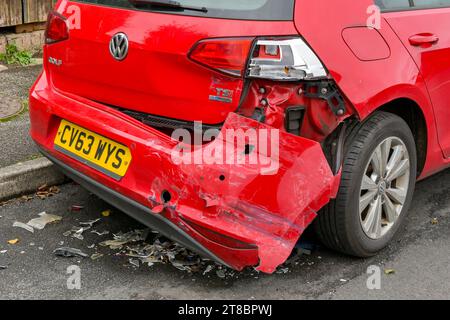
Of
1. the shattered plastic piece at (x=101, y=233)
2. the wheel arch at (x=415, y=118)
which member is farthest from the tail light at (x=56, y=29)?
the wheel arch at (x=415, y=118)

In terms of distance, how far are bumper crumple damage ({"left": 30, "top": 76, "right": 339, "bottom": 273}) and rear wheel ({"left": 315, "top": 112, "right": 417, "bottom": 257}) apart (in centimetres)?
25

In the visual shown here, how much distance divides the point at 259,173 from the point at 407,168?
3.97ft

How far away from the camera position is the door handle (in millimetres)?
3389

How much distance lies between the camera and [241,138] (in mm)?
2801

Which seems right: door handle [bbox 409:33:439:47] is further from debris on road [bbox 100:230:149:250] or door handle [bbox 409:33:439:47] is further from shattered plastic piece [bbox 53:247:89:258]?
shattered plastic piece [bbox 53:247:89:258]

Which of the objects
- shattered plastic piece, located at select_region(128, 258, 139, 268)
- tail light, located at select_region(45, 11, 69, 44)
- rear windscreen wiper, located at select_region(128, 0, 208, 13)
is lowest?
shattered plastic piece, located at select_region(128, 258, 139, 268)

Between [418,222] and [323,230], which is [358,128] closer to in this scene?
[323,230]

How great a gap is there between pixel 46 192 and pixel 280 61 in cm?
214

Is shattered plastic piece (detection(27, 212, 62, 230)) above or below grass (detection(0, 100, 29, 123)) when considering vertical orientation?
below

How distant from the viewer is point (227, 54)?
2.84 meters

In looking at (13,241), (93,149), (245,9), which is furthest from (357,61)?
(13,241)

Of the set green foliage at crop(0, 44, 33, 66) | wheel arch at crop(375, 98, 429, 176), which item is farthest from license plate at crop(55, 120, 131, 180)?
green foliage at crop(0, 44, 33, 66)

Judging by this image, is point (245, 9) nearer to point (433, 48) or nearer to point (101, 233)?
point (433, 48)

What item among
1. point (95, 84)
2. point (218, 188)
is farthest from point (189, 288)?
point (95, 84)
